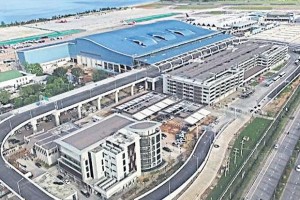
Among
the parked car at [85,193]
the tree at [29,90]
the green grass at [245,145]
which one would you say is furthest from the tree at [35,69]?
the green grass at [245,145]

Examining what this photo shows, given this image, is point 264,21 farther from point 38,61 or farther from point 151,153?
point 151,153

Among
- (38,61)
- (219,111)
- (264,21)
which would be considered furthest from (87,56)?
(264,21)

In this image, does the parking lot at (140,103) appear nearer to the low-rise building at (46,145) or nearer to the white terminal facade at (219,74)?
the white terminal facade at (219,74)

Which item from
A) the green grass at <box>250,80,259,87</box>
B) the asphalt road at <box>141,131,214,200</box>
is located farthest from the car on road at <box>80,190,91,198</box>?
the green grass at <box>250,80,259,87</box>

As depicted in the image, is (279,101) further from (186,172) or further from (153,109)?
(186,172)

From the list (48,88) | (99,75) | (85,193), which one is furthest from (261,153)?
(48,88)

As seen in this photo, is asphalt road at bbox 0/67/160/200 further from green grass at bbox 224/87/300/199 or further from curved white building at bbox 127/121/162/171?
green grass at bbox 224/87/300/199
